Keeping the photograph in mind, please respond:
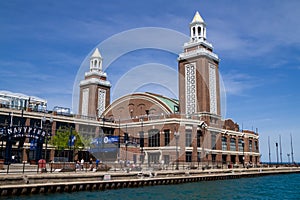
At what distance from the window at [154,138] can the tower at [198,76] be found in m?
9.13

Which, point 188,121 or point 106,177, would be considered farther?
point 188,121

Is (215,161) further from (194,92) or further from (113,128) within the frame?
(113,128)

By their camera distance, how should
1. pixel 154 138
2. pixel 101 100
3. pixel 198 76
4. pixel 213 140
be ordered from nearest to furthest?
pixel 154 138
pixel 198 76
pixel 213 140
pixel 101 100

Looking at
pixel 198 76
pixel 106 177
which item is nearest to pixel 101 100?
pixel 198 76

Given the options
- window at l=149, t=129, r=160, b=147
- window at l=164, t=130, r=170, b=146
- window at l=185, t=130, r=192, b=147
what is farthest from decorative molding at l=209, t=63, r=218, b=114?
window at l=149, t=129, r=160, b=147

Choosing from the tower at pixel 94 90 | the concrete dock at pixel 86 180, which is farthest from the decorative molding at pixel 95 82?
the concrete dock at pixel 86 180

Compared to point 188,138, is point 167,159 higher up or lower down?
lower down

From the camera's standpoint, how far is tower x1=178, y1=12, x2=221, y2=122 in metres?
81.3

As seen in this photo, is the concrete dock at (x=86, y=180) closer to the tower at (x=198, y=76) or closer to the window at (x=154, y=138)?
the window at (x=154, y=138)

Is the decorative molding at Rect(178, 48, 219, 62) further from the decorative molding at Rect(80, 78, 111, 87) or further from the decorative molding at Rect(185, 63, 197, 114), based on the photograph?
the decorative molding at Rect(80, 78, 111, 87)

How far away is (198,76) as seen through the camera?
8194 cm

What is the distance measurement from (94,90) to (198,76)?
116 feet

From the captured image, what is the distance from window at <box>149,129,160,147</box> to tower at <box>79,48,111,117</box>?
2915 cm

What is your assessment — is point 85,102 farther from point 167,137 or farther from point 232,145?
point 232,145
